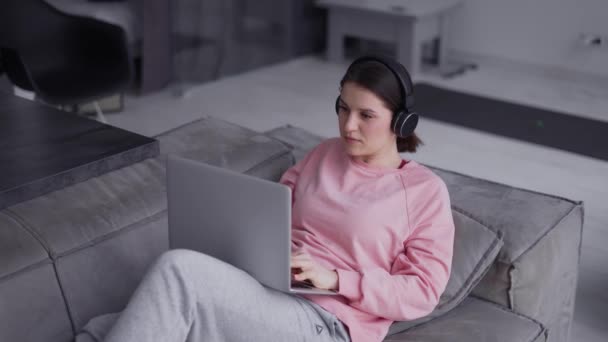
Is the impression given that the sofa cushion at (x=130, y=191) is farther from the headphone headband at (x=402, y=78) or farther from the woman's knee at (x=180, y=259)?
the headphone headband at (x=402, y=78)

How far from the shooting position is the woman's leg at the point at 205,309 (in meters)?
1.35

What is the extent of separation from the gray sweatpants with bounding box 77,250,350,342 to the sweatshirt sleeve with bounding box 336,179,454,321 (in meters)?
0.11

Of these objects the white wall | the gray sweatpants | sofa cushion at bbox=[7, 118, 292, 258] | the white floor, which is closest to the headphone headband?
the gray sweatpants

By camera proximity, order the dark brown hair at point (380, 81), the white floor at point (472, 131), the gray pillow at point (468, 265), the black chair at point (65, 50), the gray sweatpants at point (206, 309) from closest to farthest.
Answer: the gray sweatpants at point (206, 309), the dark brown hair at point (380, 81), the gray pillow at point (468, 265), the white floor at point (472, 131), the black chair at point (65, 50)

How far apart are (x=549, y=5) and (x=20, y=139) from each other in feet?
12.0

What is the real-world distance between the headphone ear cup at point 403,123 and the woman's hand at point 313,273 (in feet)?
1.07

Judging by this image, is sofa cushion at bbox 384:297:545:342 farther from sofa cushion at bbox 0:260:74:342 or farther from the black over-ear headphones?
sofa cushion at bbox 0:260:74:342

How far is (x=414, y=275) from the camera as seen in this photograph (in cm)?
152

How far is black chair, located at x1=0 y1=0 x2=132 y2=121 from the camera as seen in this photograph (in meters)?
3.32

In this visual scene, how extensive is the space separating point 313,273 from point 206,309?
0.22 m

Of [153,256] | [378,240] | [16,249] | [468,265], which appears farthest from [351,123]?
[16,249]

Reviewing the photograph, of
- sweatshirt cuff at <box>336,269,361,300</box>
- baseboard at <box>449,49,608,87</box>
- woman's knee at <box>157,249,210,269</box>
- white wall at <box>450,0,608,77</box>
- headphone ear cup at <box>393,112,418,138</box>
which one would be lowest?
baseboard at <box>449,49,608,87</box>

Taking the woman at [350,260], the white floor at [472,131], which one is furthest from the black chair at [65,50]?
the woman at [350,260]

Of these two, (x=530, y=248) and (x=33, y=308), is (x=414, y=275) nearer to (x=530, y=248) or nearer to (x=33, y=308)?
(x=530, y=248)
